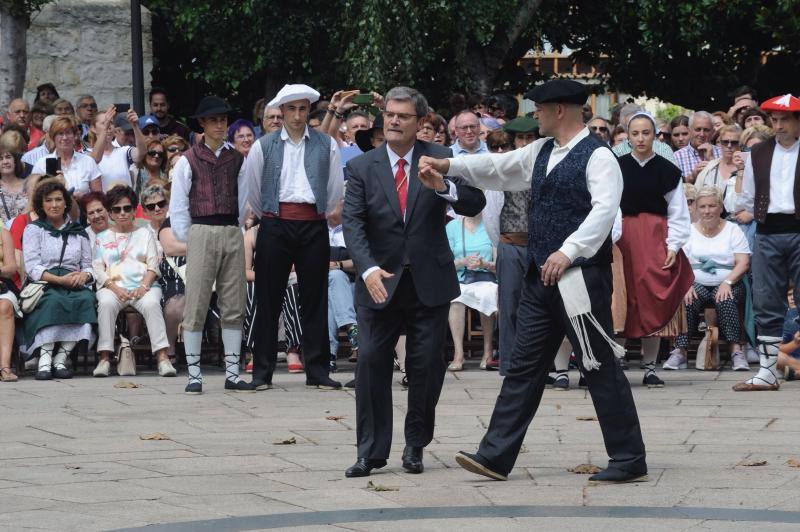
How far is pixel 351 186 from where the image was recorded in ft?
26.7

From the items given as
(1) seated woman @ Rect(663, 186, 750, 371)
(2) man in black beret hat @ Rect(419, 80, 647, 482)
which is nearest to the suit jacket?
(2) man in black beret hat @ Rect(419, 80, 647, 482)

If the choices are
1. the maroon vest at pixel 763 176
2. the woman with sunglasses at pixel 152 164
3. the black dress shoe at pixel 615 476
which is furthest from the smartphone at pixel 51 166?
the black dress shoe at pixel 615 476

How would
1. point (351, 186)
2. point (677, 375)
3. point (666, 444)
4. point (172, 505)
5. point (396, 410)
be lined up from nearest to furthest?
point (172, 505) < point (351, 186) < point (666, 444) < point (396, 410) < point (677, 375)

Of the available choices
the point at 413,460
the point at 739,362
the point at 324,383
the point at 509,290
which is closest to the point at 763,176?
the point at 509,290

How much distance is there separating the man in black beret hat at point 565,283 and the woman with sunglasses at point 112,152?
7.66 metres

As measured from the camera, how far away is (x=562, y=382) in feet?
37.8

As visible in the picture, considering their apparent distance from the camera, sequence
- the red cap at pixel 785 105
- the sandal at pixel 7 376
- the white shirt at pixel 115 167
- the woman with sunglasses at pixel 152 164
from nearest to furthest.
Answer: the red cap at pixel 785 105 → the sandal at pixel 7 376 → the woman with sunglasses at pixel 152 164 → the white shirt at pixel 115 167

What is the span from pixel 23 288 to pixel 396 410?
3.91 meters

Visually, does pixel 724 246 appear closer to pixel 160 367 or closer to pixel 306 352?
pixel 306 352

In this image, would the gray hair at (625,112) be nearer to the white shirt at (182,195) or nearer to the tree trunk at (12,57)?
the white shirt at (182,195)

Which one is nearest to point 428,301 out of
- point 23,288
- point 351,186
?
point 351,186

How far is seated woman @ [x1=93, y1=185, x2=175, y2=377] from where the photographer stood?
1267 centimetres

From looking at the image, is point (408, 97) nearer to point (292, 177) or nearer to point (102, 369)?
point (292, 177)

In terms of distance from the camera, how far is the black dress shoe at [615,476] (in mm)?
7455
